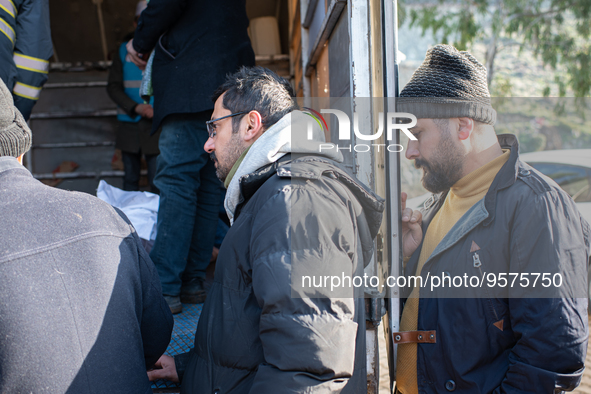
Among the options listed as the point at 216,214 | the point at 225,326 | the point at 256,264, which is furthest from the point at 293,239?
the point at 216,214

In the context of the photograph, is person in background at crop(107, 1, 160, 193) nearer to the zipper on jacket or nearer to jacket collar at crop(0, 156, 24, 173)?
jacket collar at crop(0, 156, 24, 173)

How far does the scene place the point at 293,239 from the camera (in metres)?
1.15

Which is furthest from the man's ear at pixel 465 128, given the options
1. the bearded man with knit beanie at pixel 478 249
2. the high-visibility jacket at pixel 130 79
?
the high-visibility jacket at pixel 130 79

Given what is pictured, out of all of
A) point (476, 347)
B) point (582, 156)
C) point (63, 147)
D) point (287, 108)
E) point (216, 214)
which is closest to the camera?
point (582, 156)

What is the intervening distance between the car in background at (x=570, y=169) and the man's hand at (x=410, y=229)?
0.46 metres

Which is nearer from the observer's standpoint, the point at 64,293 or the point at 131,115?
the point at 64,293

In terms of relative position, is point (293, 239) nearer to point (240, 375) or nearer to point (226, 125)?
point (240, 375)

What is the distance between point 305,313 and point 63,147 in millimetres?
4911

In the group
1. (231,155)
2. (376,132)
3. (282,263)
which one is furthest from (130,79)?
(282,263)

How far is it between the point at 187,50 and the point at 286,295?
1897mm

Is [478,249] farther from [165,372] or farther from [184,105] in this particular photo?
[184,105]

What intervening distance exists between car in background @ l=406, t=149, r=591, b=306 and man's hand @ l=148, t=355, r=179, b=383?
157 cm

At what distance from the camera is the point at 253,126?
1664mm

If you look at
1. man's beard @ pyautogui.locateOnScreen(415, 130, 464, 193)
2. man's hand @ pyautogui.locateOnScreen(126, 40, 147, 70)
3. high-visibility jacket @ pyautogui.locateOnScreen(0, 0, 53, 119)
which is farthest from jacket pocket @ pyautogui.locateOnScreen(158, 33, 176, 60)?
man's beard @ pyautogui.locateOnScreen(415, 130, 464, 193)
